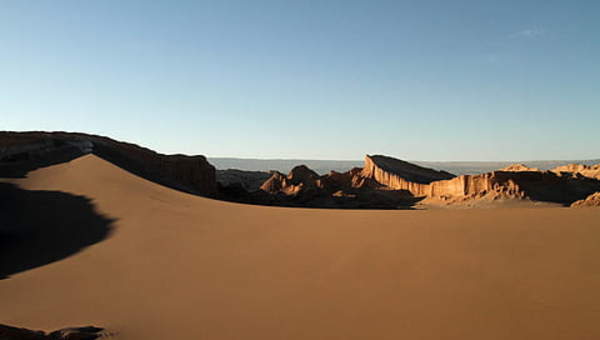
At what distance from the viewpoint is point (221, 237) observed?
5203 mm

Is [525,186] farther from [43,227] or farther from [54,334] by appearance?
[54,334]

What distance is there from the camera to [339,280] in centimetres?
330

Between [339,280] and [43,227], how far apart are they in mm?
6071

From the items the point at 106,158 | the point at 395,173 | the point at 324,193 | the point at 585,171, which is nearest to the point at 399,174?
the point at 395,173

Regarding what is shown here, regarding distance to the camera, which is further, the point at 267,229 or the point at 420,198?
the point at 420,198

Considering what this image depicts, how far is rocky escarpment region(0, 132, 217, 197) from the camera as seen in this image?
12712 millimetres

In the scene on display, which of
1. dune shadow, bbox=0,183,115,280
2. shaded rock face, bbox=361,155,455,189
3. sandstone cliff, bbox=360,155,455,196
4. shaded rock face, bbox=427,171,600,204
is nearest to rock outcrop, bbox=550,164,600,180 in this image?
shaded rock face, bbox=427,171,600,204

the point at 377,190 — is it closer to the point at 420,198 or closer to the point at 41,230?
the point at 420,198

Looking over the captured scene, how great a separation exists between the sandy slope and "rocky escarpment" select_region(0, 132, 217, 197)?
8675mm

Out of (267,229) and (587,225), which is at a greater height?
(587,225)

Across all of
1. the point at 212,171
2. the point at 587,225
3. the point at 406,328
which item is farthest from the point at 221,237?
the point at 212,171

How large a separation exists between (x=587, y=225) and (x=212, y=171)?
22326 mm

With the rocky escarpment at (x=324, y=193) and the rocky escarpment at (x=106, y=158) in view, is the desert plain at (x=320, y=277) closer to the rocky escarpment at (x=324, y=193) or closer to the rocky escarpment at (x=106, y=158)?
the rocky escarpment at (x=106, y=158)

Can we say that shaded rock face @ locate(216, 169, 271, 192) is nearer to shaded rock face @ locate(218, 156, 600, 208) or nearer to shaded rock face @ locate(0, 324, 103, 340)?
shaded rock face @ locate(218, 156, 600, 208)
